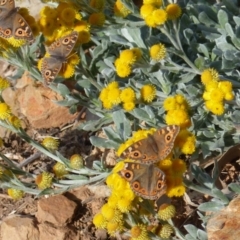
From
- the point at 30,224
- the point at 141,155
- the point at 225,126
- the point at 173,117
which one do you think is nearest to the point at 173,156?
the point at 173,117

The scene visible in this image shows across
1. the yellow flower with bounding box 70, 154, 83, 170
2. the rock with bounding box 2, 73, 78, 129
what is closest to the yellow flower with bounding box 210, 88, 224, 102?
the yellow flower with bounding box 70, 154, 83, 170

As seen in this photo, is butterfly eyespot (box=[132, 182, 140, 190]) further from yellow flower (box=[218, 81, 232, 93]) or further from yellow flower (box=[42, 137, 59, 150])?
yellow flower (box=[42, 137, 59, 150])

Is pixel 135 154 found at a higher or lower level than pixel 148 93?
higher

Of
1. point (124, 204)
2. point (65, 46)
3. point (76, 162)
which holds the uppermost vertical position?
point (65, 46)

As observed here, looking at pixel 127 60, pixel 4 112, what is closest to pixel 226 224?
pixel 127 60

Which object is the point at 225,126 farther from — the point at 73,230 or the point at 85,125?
the point at 73,230

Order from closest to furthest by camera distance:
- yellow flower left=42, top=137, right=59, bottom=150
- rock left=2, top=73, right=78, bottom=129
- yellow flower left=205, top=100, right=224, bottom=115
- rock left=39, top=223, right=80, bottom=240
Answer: yellow flower left=205, top=100, right=224, bottom=115 → yellow flower left=42, top=137, right=59, bottom=150 → rock left=39, top=223, right=80, bottom=240 → rock left=2, top=73, right=78, bottom=129

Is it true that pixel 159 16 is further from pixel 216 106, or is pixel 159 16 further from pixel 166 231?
pixel 166 231
